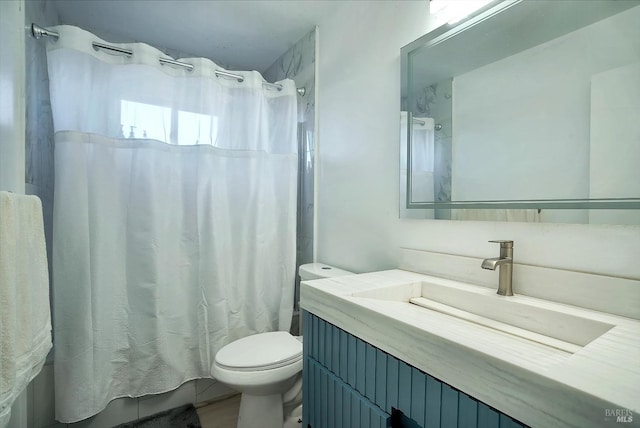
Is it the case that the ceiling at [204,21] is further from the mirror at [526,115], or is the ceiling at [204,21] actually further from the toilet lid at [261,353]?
the toilet lid at [261,353]

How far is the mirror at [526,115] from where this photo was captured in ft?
2.51

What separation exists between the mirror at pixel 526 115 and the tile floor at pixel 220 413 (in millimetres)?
1535

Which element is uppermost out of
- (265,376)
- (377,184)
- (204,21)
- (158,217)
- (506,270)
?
(204,21)

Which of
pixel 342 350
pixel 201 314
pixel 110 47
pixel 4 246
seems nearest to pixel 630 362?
pixel 342 350

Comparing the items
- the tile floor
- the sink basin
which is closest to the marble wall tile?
the tile floor

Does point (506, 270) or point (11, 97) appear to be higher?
point (11, 97)

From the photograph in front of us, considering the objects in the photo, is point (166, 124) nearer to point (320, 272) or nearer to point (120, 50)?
point (120, 50)

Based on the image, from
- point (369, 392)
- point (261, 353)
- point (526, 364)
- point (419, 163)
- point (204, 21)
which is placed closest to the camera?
point (526, 364)

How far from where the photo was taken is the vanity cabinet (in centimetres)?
60

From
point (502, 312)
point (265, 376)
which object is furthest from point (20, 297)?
point (502, 312)

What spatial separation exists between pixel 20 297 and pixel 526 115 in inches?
65.1

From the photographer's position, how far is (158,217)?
156 cm

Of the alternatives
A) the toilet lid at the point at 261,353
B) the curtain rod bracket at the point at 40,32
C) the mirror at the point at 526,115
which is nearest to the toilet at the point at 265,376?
the toilet lid at the point at 261,353

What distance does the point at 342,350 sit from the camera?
899 millimetres
